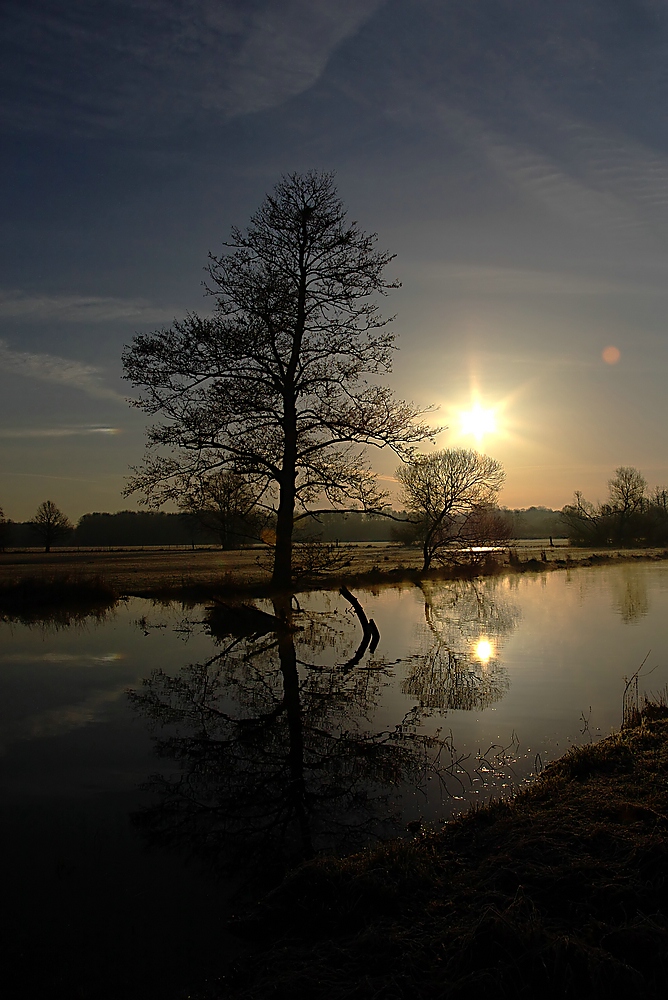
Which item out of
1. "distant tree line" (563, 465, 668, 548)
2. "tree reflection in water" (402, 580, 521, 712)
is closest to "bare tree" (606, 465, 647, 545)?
"distant tree line" (563, 465, 668, 548)

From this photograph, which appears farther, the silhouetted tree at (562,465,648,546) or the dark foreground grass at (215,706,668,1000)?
the silhouetted tree at (562,465,648,546)

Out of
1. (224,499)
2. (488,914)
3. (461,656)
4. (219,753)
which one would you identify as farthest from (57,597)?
(488,914)

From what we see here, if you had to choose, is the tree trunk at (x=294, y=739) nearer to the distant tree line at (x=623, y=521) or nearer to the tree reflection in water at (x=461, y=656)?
the tree reflection in water at (x=461, y=656)

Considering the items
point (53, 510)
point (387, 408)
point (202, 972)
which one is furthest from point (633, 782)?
point (53, 510)

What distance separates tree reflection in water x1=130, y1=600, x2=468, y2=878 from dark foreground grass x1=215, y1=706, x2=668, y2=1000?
732 mm

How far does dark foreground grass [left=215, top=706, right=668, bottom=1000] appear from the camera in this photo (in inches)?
142

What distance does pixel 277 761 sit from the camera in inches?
302

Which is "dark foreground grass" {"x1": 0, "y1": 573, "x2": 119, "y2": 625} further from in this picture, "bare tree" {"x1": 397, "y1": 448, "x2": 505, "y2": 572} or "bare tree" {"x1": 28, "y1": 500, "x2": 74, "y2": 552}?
"bare tree" {"x1": 28, "y1": 500, "x2": 74, "y2": 552}

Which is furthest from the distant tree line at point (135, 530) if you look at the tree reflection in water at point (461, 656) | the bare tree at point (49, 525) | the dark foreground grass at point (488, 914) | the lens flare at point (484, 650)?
the dark foreground grass at point (488, 914)

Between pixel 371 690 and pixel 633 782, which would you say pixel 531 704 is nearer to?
pixel 371 690

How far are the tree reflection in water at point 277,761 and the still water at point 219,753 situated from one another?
0.03 meters

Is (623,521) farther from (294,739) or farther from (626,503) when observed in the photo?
(294,739)

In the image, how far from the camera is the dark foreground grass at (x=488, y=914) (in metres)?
3.61

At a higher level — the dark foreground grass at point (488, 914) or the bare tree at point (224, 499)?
the bare tree at point (224, 499)
